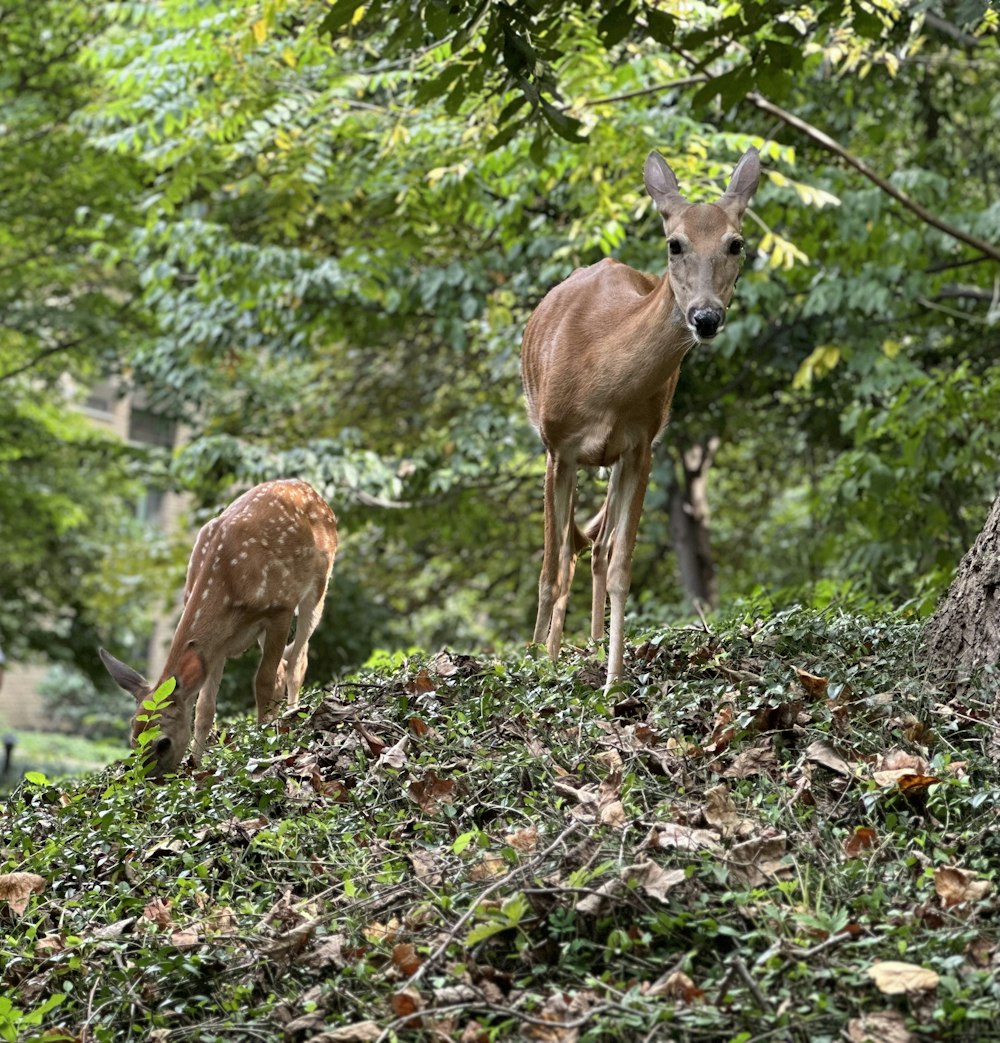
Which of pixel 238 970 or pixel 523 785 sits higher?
pixel 523 785

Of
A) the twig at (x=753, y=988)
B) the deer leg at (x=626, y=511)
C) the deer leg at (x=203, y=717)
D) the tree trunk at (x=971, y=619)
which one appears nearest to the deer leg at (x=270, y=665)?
the deer leg at (x=203, y=717)

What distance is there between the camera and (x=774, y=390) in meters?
15.4

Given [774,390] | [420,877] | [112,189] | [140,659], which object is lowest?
[140,659]

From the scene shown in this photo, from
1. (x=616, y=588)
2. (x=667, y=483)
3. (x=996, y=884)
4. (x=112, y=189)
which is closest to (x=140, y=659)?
(x=112, y=189)

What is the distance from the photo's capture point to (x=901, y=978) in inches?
130

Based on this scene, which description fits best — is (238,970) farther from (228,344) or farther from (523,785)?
(228,344)

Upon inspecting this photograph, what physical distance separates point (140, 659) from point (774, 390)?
2147cm

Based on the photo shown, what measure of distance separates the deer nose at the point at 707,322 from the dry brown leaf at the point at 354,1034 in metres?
2.58

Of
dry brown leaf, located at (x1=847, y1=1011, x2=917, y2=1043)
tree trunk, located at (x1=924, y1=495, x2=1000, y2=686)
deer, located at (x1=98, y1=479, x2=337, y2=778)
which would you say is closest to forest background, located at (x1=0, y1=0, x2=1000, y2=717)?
tree trunk, located at (x1=924, y1=495, x2=1000, y2=686)

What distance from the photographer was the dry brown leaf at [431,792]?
4.73 metres

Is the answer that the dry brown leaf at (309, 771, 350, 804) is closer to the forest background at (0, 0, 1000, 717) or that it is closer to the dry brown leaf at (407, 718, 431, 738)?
the dry brown leaf at (407, 718, 431, 738)

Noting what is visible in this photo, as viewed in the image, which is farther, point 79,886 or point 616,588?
point 616,588

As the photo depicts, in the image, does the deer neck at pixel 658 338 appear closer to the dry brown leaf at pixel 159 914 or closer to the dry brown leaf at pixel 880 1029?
the dry brown leaf at pixel 159 914

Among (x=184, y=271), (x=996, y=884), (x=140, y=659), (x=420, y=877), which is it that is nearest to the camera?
(x=996, y=884)
